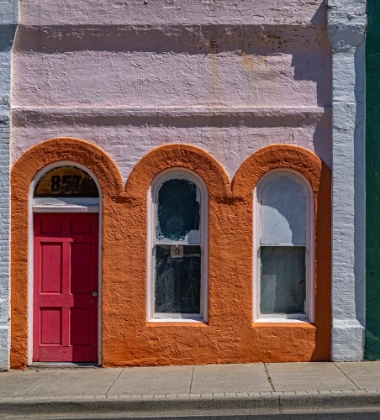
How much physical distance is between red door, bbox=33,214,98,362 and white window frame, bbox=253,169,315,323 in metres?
2.11

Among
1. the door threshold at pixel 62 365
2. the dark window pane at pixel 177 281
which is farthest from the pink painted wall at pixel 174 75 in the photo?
the door threshold at pixel 62 365

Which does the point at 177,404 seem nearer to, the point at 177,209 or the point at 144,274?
the point at 144,274

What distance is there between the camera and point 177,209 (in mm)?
9875

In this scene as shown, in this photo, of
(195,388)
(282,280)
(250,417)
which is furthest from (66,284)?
(250,417)

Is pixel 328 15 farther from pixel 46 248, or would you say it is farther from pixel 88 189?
pixel 46 248

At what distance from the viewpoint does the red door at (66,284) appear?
982cm

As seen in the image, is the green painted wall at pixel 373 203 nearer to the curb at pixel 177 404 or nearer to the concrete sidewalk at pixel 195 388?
the concrete sidewalk at pixel 195 388

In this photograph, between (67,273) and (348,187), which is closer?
(348,187)

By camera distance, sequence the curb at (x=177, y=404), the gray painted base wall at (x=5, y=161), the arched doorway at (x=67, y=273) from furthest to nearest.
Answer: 1. the arched doorway at (x=67, y=273)
2. the gray painted base wall at (x=5, y=161)
3. the curb at (x=177, y=404)

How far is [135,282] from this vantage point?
968cm

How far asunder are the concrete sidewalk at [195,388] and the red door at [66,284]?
36 centimetres

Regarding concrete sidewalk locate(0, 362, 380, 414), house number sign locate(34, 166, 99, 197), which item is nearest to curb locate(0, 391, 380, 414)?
concrete sidewalk locate(0, 362, 380, 414)

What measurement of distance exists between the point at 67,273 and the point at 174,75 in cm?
297

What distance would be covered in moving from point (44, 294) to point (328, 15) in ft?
17.1
